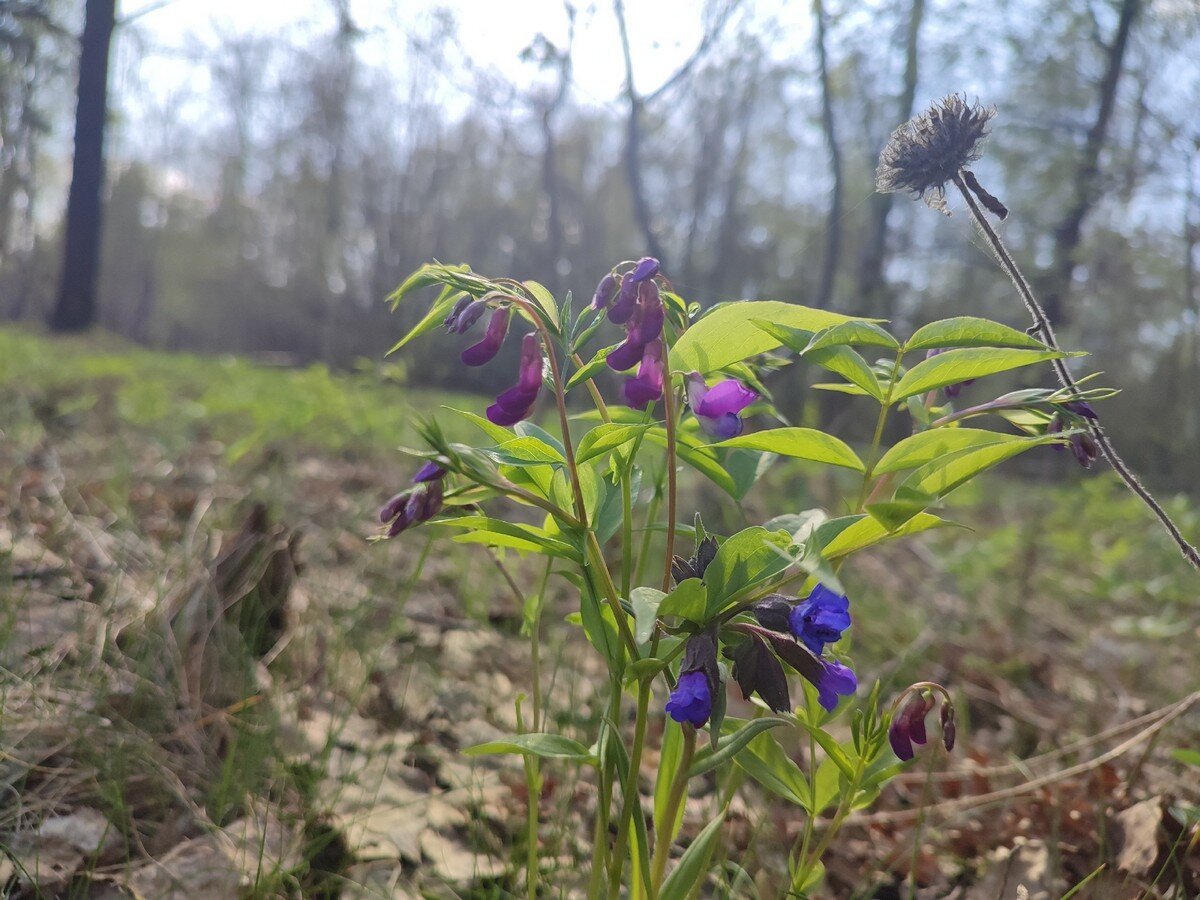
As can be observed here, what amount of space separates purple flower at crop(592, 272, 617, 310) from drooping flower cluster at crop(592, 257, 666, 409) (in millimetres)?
26

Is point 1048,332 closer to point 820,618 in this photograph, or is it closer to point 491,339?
point 820,618

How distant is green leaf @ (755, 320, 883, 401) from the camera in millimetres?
826

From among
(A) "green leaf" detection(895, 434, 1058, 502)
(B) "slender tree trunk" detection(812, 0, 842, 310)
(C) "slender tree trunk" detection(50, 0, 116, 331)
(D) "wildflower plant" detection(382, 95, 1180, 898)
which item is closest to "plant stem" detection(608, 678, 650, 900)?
(D) "wildflower plant" detection(382, 95, 1180, 898)

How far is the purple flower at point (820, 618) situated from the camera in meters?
0.74

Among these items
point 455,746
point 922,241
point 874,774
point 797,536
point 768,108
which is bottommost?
point 455,746

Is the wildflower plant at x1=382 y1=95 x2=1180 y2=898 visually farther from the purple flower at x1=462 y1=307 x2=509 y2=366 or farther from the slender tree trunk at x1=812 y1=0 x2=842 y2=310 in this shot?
the slender tree trunk at x1=812 y1=0 x2=842 y2=310

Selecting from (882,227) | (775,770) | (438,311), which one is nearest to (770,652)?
(775,770)

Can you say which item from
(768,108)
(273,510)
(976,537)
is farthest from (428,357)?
(273,510)

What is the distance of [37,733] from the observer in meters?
1.34

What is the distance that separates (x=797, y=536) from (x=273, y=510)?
6.77 ft

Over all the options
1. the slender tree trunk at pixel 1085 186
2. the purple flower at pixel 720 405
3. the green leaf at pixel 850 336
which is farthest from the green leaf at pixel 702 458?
the slender tree trunk at pixel 1085 186

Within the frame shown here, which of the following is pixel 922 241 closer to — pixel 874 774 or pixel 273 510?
pixel 273 510

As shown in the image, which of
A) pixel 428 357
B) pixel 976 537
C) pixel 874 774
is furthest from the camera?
pixel 428 357

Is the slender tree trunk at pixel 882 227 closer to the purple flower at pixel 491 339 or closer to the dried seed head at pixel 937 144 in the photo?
the dried seed head at pixel 937 144
